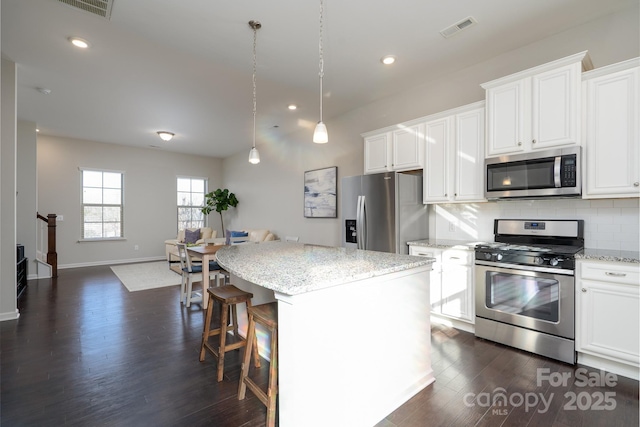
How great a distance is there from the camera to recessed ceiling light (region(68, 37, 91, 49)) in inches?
117

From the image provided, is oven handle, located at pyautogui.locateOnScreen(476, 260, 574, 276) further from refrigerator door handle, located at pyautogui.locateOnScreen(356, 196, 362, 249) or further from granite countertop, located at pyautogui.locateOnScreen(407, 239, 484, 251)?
refrigerator door handle, located at pyautogui.locateOnScreen(356, 196, 362, 249)

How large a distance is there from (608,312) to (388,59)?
3.00m

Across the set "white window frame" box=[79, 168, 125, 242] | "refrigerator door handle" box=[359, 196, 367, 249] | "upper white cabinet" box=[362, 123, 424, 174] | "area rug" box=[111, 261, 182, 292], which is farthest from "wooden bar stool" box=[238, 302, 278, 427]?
"white window frame" box=[79, 168, 125, 242]

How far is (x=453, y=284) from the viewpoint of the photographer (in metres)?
3.11

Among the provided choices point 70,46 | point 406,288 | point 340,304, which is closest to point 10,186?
point 70,46

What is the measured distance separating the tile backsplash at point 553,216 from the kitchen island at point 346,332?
157 centimetres

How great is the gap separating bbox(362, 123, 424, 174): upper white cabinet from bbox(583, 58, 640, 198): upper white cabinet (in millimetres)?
1493

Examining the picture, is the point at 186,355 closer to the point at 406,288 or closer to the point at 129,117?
the point at 406,288

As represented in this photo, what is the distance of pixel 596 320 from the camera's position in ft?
7.43

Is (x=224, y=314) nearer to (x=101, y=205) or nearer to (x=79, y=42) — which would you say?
(x=79, y=42)

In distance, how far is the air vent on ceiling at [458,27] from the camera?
2.60m

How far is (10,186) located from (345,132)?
457cm

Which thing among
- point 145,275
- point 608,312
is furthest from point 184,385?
point 145,275

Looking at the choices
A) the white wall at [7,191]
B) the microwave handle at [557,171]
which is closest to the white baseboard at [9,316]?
the white wall at [7,191]
